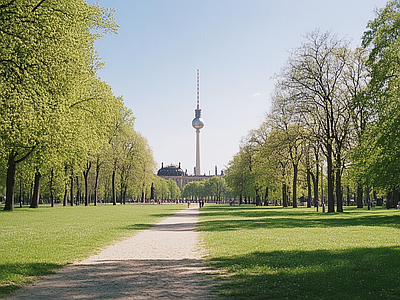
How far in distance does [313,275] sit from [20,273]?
6.49 m

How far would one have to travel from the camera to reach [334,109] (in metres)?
37.7

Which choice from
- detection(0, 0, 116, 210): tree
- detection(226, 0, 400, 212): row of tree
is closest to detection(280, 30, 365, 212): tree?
detection(226, 0, 400, 212): row of tree

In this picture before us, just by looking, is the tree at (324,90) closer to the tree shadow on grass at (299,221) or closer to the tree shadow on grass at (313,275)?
the tree shadow on grass at (299,221)

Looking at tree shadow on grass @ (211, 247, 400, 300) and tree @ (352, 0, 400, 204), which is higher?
tree @ (352, 0, 400, 204)

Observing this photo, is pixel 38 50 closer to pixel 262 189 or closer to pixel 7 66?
pixel 7 66

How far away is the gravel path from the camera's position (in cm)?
773

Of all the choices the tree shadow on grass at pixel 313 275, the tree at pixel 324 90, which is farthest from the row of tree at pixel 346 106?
the tree shadow on grass at pixel 313 275

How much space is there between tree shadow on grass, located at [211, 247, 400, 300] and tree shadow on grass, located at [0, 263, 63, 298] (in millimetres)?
4038

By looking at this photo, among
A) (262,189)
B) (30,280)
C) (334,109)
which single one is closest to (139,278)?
(30,280)

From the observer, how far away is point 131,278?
927 centimetres

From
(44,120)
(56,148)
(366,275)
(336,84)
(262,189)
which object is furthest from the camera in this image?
(262,189)

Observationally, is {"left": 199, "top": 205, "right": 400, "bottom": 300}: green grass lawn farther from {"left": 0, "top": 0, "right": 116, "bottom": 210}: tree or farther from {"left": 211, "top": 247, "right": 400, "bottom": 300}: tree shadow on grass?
{"left": 0, "top": 0, "right": 116, "bottom": 210}: tree

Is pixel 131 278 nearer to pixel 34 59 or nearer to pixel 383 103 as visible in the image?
pixel 34 59

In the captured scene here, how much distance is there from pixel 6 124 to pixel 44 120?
2.12m
